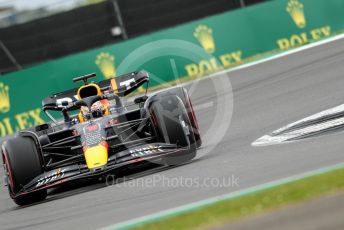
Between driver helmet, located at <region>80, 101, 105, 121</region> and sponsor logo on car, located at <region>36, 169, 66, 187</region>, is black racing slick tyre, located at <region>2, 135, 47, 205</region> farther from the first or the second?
driver helmet, located at <region>80, 101, 105, 121</region>

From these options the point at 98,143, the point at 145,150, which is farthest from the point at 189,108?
the point at 98,143

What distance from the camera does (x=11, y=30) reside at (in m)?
20.1

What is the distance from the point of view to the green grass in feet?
22.2

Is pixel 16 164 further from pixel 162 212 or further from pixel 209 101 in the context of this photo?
pixel 209 101

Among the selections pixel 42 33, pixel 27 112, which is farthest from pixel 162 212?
pixel 42 33

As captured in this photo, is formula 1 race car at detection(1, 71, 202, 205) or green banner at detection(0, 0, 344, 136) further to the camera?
green banner at detection(0, 0, 344, 136)

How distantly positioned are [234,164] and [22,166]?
2.47m

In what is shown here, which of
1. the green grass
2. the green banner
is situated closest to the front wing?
the green grass

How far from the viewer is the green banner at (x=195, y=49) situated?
62.8 feet

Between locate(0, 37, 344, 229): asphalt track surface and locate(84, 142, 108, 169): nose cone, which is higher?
locate(84, 142, 108, 169): nose cone

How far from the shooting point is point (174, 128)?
411 inches

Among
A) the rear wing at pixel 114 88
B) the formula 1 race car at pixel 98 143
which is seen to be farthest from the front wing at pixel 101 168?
the rear wing at pixel 114 88

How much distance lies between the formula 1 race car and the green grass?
9.05 feet

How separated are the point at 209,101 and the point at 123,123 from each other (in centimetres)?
572
